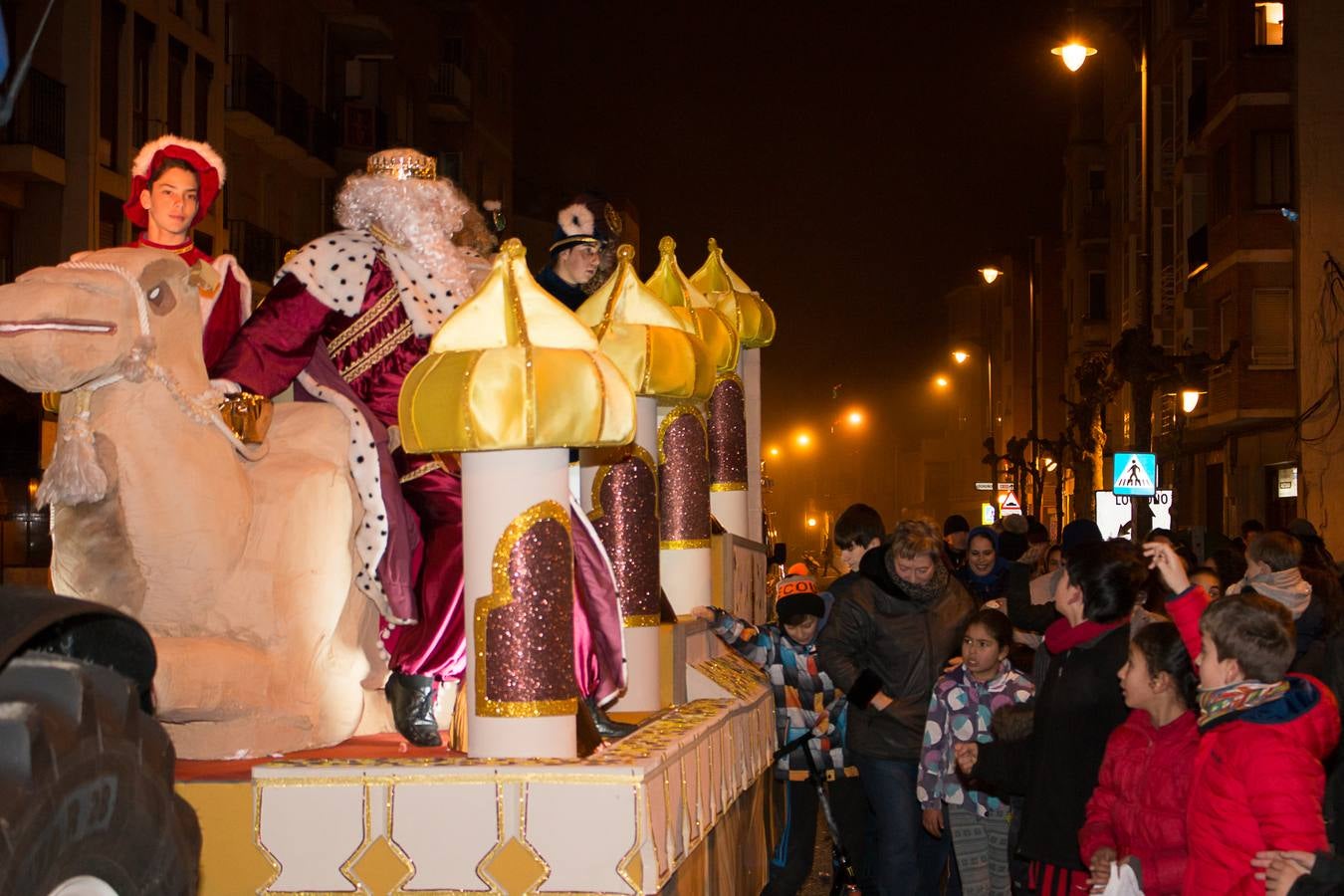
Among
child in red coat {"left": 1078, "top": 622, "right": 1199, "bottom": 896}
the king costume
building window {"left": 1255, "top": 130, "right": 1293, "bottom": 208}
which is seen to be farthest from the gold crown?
building window {"left": 1255, "top": 130, "right": 1293, "bottom": 208}

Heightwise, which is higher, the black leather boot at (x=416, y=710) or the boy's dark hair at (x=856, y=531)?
the boy's dark hair at (x=856, y=531)

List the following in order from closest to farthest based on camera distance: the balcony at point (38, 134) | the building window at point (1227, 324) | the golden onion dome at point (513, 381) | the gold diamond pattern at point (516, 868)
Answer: the gold diamond pattern at point (516, 868)
the golden onion dome at point (513, 381)
the balcony at point (38, 134)
the building window at point (1227, 324)

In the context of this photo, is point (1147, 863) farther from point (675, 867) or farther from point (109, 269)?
point (109, 269)

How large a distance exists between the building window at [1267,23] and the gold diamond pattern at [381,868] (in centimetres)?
3131

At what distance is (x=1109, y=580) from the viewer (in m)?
7.28

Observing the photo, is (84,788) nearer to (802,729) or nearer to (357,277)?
(357,277)

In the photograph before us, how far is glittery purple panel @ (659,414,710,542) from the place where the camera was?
9188 millimetres

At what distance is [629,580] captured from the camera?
795 centimetres

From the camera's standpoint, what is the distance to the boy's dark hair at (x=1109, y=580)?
7.27 metres

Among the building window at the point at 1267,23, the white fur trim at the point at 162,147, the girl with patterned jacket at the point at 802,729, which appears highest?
the building window at the point at 1267,23

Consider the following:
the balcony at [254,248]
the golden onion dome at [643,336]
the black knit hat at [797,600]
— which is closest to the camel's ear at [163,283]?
the golden onion dome at [643,336]

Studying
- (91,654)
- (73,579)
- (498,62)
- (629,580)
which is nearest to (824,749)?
(629,580)

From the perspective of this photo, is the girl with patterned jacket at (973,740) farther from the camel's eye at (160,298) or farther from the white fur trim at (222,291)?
the camel's eye at (160,298)

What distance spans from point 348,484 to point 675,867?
1.97 m
